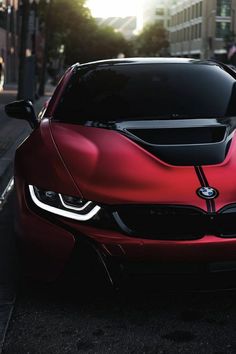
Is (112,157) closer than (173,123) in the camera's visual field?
Yes

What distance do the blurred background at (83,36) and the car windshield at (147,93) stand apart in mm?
9783

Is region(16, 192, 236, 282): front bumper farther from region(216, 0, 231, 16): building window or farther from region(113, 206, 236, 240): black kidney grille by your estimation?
region(216, 0, 231, 16): building window

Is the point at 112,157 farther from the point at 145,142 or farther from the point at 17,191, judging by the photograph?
the point at 17,191

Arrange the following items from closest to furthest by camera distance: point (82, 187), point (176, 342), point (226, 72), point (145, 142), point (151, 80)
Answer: point (176, 342)
point (82, 187)
point (145, 142)
point (151, 80)
point (226, 72)

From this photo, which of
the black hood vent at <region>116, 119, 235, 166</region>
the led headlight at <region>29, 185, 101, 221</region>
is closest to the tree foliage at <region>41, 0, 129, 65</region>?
the black hood vent at <region>116, 119, 235, 166</region>

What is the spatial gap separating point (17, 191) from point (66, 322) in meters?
0.90

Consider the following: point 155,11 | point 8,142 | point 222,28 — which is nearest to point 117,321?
point 8,142

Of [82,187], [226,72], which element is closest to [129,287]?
[82,187]

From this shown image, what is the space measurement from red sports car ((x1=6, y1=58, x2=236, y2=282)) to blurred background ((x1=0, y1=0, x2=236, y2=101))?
10980mm

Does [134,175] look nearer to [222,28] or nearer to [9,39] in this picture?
[9,39]

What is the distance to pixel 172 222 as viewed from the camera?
10.5ft

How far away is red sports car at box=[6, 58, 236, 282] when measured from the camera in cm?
318

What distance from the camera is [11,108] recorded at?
4957 millimetres

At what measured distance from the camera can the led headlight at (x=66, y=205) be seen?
3.28 meters
